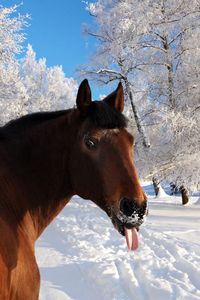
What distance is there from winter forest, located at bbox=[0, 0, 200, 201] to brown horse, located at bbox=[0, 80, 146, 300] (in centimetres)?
1041

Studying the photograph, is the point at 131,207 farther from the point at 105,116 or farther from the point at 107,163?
the point at 105,116

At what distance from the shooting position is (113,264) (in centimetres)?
621

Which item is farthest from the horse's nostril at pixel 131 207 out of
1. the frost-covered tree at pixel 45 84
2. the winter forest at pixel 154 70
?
the frost-covered tree at pixel 45 84

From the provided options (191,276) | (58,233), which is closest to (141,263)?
(191,276)

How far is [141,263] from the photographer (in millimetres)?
6281

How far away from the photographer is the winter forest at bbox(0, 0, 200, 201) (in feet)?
43.9

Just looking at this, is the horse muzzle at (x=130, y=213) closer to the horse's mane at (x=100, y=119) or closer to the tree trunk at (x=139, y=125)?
the horse's mane at (x=100, y=119)

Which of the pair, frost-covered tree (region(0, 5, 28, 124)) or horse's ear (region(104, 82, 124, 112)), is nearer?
horse's ear (region(104, 82, 124, 112))

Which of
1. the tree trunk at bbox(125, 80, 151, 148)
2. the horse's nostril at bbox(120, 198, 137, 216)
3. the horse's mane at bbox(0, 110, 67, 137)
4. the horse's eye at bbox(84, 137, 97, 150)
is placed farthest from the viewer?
the tree trunk at bbox(125, 80, 151, 148)

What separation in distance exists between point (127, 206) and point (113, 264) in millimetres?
4234

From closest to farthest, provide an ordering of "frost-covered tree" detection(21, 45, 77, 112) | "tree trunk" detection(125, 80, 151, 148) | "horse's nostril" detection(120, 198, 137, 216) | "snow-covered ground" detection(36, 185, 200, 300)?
"horse's nostril" detection(120, 198, 137, 216), "snow-covered ground" detection(36, 185, 200, 300), "tree trunk" detection(125, 80, 151, 148), "frost-covered tree" detection(21, 45, 77, 112)

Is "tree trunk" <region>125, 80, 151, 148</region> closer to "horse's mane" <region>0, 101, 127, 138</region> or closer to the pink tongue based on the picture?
"horse's mane" <region>0, 101, 127, 138</region>

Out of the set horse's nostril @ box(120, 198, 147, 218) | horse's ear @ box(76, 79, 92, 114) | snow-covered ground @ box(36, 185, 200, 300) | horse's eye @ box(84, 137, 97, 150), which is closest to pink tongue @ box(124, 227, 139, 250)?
horse's nostril @ box(120, 198, 147, 218)

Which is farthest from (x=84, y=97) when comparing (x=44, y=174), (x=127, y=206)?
(x=127, y=206)
